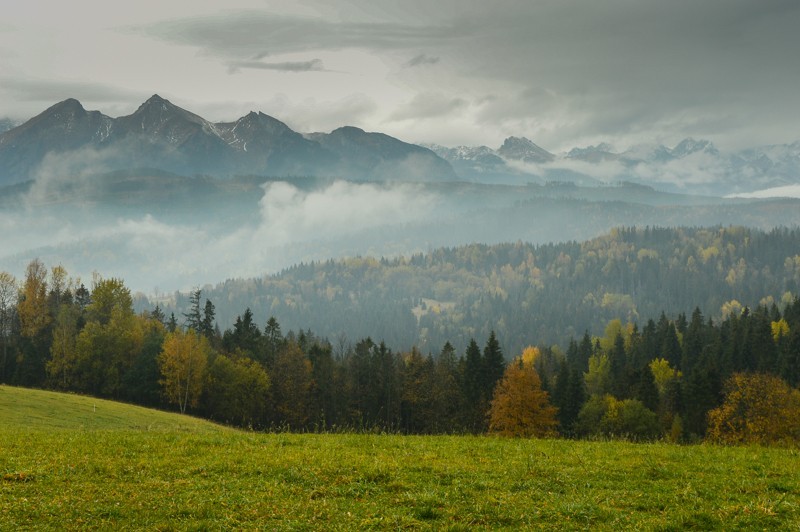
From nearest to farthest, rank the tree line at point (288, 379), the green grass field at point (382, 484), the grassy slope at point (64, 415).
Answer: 1. the green grass field at point (382, 484)
2. the grassy slope at point (64, 415)
3. the tree line at point (288, 379)

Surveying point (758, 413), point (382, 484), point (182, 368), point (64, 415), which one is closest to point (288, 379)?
point (182, 368)

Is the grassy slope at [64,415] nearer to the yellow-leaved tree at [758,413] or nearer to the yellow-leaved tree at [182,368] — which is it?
the yellow-leaved tree at [182,368]

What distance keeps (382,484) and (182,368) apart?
73.8 m

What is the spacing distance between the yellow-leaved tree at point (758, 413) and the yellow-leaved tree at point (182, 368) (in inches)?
2548

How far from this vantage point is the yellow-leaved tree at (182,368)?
84062 millimetres

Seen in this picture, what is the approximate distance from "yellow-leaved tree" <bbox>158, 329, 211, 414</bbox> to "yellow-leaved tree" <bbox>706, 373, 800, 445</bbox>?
212 ft

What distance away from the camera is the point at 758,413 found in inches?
2576

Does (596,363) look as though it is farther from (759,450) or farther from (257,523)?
(257,523)

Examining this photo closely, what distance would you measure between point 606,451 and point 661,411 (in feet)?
261

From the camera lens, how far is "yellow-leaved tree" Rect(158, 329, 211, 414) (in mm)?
84062

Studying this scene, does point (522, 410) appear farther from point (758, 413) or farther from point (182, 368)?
point (182, 368)

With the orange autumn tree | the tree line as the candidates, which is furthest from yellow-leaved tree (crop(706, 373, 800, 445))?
the orange autumn tree

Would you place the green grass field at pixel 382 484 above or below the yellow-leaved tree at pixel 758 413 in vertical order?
above

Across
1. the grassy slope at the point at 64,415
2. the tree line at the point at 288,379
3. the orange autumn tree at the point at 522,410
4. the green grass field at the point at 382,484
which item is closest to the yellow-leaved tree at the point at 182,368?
the tree line at the point at 288,379
